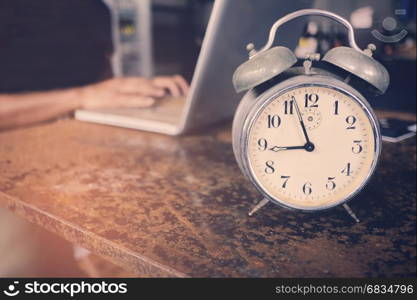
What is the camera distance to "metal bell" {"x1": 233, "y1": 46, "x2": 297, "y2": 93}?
57 cm

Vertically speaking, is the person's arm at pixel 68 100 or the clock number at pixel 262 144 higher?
the clock number at pixel 262 144

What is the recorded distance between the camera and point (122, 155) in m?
1.02

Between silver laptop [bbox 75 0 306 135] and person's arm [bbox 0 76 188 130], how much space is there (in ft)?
0.25

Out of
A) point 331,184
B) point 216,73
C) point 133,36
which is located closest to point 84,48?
point 216,73

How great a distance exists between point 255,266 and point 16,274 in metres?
0.93

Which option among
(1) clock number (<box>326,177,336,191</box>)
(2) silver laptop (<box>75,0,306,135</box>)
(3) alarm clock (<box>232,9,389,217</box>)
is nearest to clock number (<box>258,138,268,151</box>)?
(3) alarm clock (<box>232,9,389,217</box>)

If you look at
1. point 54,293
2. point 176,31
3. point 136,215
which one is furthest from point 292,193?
point 176,31

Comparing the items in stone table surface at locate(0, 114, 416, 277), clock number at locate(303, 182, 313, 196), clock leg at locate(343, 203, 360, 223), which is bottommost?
stone table surface at locate(0, 114, 416, 277)

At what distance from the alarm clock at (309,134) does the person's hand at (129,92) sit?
34.5 inches

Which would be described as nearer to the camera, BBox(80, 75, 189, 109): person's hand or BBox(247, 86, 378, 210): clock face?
BBox(247, 86, 378, 210): clock face

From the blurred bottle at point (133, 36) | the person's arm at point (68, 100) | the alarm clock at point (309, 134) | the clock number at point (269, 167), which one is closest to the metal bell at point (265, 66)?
the alarm clock at point (309, 134)

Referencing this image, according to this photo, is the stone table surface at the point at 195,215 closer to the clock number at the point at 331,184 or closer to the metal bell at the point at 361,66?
the clock number at the point at 331,184

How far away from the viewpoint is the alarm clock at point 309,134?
61 cm

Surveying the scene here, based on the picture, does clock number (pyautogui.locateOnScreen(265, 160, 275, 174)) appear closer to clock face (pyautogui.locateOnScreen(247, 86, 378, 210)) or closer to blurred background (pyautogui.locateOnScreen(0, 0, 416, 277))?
clock face (pyautogui.locateOnScreen(247, 86, 378, 210))
